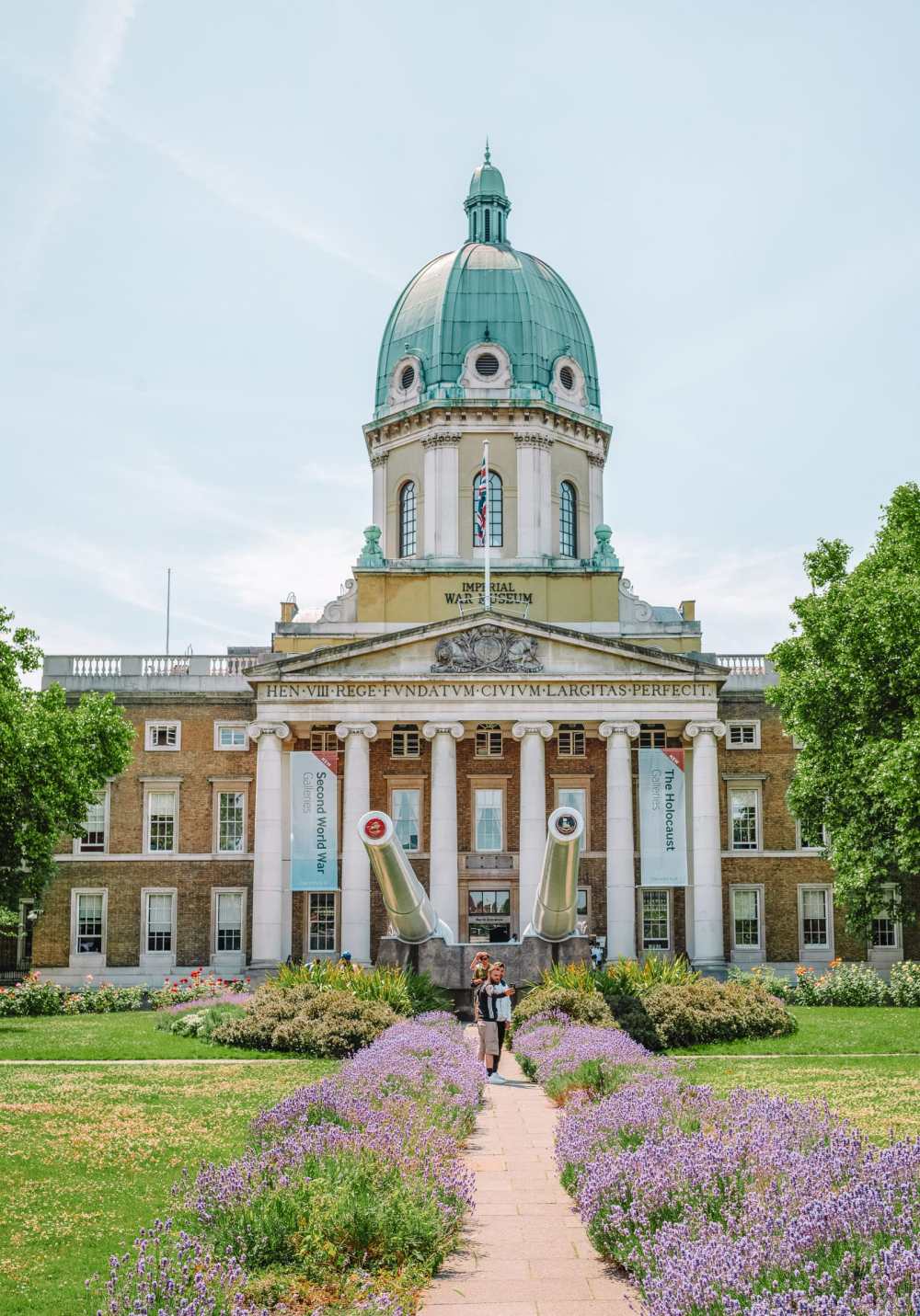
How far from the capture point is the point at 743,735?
55.2 meters

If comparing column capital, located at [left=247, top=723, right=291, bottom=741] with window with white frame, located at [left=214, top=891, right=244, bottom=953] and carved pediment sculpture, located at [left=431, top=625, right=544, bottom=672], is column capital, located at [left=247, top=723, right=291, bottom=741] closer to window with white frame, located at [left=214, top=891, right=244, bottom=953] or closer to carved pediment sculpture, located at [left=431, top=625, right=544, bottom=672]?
carved pediment sculpture, located at [left=431, top=625, right=544, bottom=672]

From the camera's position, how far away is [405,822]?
52656 millimetres

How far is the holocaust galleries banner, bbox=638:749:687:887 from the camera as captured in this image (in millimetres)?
47969

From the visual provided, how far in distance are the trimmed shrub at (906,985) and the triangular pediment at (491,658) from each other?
40.0 feet

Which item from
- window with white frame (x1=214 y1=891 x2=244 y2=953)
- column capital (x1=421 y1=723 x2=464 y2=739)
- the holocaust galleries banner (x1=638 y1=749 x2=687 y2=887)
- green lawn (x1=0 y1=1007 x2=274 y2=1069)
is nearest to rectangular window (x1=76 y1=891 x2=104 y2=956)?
window with white frame (x1=214 y1=891 x2=244 y2=953)

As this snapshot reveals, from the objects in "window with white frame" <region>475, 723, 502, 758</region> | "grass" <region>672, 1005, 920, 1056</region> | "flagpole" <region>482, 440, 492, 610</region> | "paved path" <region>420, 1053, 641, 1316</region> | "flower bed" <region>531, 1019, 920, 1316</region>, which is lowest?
"grass" <region>672, 1005, 920, 1056</region>

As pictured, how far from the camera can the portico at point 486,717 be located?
4941cm

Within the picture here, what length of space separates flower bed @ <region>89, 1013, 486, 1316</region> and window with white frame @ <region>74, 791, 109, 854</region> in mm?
42125

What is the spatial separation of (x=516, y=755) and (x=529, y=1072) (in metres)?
29.8

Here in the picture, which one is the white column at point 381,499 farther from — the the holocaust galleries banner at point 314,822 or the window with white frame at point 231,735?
the the holocaust galleries banner at point 314,822

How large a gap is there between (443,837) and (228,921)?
10.2m

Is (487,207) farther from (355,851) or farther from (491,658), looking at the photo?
(355,851)

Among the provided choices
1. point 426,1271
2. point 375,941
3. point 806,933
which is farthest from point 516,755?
point 426,1271

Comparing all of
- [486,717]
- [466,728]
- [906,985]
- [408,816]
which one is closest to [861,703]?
[906,985]
